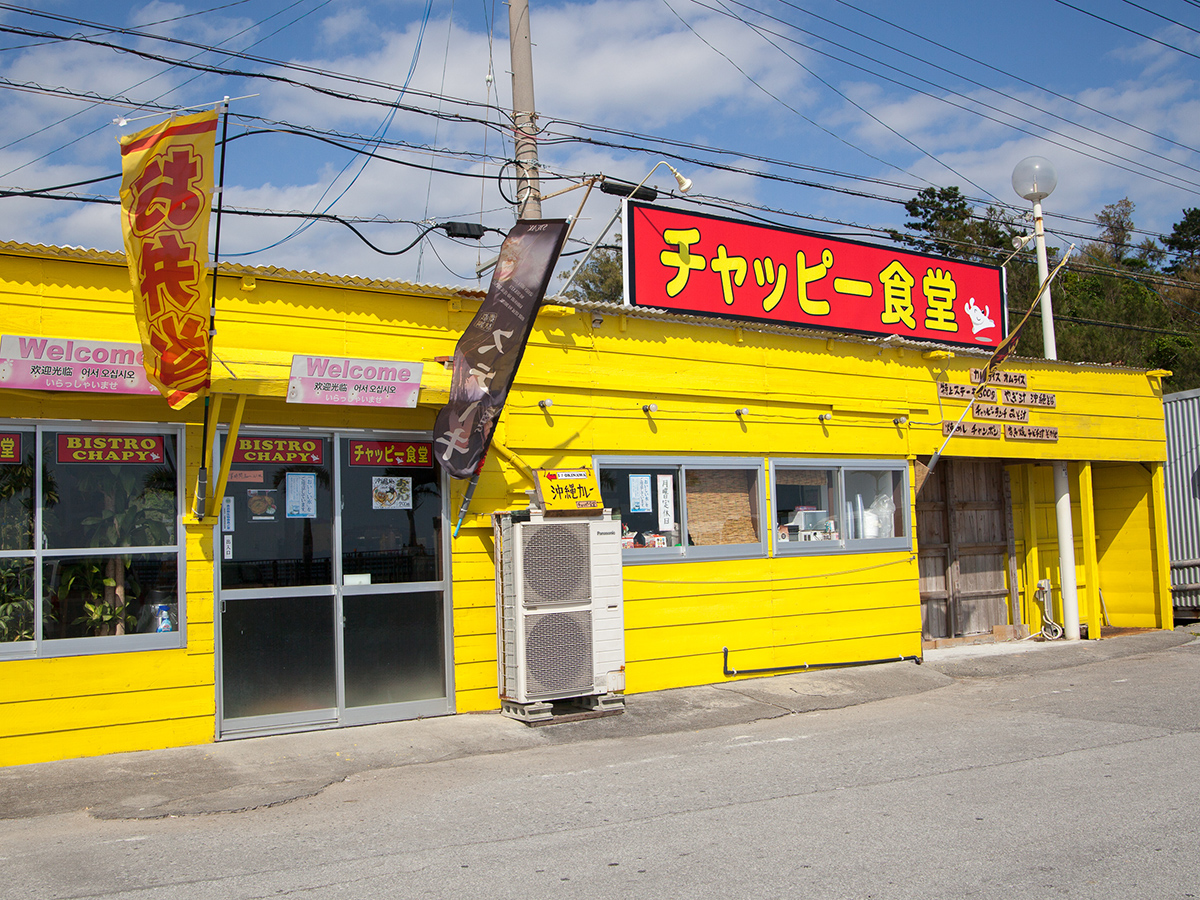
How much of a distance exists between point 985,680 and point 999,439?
3.90 meters

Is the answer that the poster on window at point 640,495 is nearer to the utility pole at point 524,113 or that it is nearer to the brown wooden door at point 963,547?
the utility pole at point 524,113

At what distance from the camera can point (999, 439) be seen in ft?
48.4

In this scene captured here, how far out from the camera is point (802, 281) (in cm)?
1291

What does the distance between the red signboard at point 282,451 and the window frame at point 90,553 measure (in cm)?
53

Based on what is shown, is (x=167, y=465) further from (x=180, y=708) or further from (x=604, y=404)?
(x=604, y=404)

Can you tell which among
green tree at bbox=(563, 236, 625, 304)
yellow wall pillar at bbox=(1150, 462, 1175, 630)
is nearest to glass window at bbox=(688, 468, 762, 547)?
yellow wall pillar at bbox=(1150, 462, 1175, 630)

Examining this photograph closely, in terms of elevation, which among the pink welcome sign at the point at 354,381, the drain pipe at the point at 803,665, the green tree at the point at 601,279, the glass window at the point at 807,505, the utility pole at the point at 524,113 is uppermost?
the green tree at the point at 601,279

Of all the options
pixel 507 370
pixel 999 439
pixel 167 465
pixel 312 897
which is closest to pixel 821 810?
pixel 312 897

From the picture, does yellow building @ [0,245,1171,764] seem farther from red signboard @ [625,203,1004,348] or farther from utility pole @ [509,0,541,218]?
utility pole @ [509,0,541,218]

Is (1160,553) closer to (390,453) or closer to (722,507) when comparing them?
(722,507)

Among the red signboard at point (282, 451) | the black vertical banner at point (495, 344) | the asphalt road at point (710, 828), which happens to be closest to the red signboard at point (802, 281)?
the black vertical banner at point (495, 344)

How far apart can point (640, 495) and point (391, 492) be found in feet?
9.56

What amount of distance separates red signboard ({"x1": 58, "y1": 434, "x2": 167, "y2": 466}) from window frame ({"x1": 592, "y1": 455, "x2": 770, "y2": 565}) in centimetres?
443

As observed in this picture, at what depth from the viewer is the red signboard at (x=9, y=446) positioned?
318 inches
